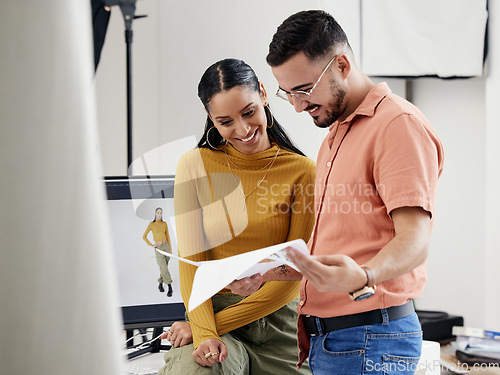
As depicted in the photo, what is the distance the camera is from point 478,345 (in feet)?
7.38

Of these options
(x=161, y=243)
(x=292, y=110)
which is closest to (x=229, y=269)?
(x=161, y=243)

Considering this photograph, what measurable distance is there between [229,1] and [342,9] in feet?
2.24

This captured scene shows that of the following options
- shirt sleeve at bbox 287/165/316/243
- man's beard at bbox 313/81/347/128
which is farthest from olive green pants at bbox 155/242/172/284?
man's beard at bbox 313/81/347/128

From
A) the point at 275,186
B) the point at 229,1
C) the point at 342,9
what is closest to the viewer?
the point at 275,186

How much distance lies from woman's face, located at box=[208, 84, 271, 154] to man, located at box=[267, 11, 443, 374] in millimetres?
171

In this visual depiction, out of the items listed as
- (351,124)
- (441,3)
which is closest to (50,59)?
(351,124)

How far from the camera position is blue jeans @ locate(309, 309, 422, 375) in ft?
2.90

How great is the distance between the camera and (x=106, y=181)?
1551mm

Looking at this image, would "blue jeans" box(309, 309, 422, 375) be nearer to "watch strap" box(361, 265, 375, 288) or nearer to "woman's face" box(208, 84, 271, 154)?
"watch strap" box(361, 265, 375, 288)

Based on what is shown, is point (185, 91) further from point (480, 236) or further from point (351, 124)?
point (480, 236)

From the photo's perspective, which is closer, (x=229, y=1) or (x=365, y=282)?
(x=365, y=282)

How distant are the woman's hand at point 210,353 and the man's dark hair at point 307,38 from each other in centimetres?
63

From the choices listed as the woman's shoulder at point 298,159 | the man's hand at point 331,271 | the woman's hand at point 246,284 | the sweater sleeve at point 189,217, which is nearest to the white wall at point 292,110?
the sweater sleeve at point 189,217

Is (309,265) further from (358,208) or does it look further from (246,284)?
(246,284)
